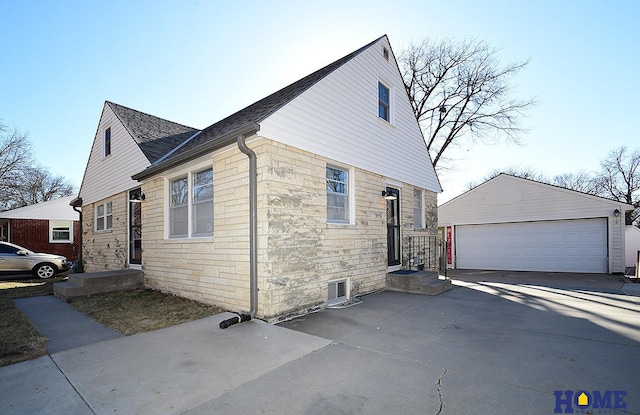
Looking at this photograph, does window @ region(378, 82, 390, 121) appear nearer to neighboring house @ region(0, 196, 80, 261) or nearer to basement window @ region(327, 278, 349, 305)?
basement window @ region(327, 278, 349, 305)

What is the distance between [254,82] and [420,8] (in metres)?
4.96

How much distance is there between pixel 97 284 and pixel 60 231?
1557 centimetres

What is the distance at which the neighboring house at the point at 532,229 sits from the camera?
1246 centimetres

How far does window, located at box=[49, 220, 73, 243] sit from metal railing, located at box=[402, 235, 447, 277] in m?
20.9

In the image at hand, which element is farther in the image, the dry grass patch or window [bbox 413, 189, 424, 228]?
window [bbox 413, 189, 424, 228]

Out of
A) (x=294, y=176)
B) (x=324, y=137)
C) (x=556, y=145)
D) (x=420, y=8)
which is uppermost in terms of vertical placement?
(x=420, y=8)

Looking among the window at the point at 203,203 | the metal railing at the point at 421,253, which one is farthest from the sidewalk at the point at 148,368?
the metal railing at the point at 421,253

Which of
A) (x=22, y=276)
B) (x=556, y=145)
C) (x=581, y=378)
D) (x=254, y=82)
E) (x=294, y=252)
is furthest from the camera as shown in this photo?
(x=556, y=145)

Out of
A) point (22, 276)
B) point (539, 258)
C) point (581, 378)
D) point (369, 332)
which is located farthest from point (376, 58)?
point (22, 276)

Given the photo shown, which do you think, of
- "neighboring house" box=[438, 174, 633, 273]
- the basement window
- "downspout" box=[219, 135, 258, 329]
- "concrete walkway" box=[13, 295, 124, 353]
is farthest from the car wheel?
"neighboring house" box=[438, 174, 633, 273]

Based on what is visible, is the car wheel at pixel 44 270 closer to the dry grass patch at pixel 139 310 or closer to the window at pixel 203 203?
the dry grass patch at pixel 139 310

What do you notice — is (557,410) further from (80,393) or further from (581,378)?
(80,393)

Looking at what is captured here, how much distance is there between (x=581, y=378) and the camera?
3.03 meters

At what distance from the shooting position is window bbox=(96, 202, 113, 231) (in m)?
10.9
